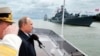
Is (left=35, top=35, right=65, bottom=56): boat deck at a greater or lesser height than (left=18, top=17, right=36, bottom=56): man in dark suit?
lesser

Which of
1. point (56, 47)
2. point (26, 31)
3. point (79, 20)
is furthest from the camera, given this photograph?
point (79, 20)

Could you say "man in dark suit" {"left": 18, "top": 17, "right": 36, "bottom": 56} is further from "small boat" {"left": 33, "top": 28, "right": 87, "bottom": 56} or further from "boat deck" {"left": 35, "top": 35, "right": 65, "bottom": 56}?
"boat deck" {"left": 35, "top": 35, "right": 65, "bottom": 56}

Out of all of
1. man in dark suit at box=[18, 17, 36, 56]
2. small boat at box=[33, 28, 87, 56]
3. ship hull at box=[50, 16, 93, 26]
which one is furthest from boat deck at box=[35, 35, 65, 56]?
ship hull at box=[50, 16, 93, 26]

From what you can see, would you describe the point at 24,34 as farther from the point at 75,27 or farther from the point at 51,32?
the point at 75,27

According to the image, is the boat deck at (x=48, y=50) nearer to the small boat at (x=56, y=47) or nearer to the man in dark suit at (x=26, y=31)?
the small boat at (x=56, y=47)

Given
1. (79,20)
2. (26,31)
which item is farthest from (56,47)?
(79,20)

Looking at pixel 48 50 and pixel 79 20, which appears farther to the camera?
pixel 79 20

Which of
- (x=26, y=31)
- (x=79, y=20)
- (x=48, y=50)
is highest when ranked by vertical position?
(x=26, y=31)

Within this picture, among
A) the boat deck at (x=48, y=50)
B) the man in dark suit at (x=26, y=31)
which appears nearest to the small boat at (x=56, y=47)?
the boat deck at (x=48, y=50)

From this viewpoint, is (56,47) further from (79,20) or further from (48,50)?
(79,20)

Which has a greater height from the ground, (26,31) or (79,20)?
(26,31)

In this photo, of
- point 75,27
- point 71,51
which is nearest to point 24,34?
point 71,51

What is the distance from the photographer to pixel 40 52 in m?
5.74

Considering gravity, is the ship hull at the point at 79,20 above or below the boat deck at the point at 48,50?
below
